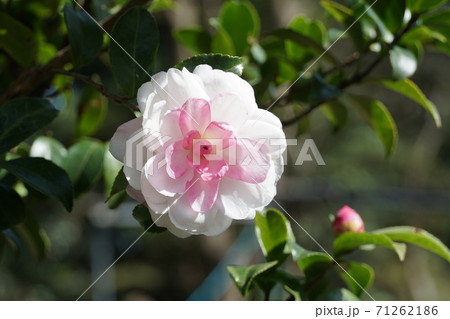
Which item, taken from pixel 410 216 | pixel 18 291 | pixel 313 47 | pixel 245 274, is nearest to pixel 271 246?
pixel 245 274

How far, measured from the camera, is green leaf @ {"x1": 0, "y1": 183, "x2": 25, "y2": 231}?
2.63 feet

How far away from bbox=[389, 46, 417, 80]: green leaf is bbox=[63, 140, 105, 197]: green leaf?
51 cm

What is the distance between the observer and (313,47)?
1051mm

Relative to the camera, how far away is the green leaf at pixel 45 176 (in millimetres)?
733

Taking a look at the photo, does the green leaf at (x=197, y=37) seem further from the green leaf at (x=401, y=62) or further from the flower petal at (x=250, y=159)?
the flower petal at (x=250, y=159)

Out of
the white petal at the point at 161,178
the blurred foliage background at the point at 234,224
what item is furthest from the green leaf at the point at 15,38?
the white petal at the point at 161,178

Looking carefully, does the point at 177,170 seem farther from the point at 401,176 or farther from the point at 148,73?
the point at 401,176

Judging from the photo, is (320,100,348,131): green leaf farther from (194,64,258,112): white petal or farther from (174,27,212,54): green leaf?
(194,64,258,112): white petal

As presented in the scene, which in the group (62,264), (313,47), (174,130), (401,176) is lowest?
(401,176)

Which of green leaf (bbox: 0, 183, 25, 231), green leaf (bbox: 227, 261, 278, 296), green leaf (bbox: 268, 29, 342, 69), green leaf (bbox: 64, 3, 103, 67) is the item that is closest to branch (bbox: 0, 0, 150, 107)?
green leaf (bbox: 64, 3, 103, 67)

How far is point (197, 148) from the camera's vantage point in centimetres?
62

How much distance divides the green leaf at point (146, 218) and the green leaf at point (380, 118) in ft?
1.74

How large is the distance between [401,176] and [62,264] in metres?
3.49

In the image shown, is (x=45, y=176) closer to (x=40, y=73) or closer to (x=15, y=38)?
(x=40, y=73)
